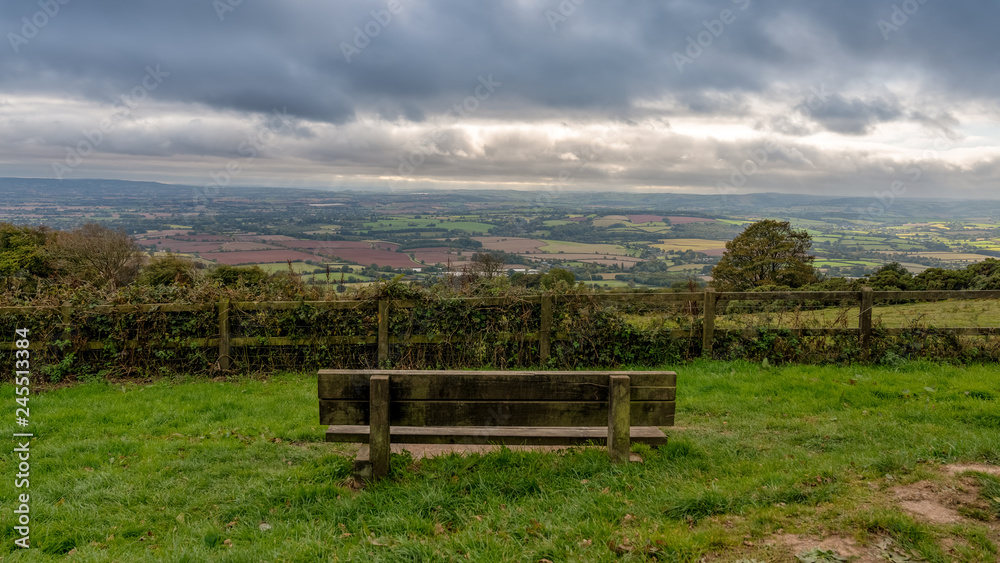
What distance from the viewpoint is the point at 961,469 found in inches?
161

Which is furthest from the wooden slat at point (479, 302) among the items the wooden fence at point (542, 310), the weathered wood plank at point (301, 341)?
the weathered wood plank at point (301, 341)

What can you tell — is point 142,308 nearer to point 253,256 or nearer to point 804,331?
point 804,331

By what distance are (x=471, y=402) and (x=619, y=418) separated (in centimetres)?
110

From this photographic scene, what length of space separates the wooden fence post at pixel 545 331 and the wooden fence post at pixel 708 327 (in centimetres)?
255

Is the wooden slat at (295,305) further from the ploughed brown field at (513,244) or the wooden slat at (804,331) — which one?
the ploughed brown field at (513,244)

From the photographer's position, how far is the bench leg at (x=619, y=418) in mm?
4160

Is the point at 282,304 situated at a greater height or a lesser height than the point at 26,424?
greater

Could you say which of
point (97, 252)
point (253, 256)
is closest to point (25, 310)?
point (253, 256)

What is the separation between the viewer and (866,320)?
9164 millimetres

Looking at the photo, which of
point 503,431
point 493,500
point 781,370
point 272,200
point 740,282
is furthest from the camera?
point 272,200

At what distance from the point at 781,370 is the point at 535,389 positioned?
19.6ft

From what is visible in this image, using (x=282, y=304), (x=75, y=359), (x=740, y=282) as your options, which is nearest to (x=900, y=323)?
(x=282, y=304)

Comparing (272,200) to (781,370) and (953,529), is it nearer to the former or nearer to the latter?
(781,370)

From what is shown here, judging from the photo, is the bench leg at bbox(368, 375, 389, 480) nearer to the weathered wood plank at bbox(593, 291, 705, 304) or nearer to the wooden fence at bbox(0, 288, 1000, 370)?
the wooden fence at bbox(0, 288, 1000, 370)
